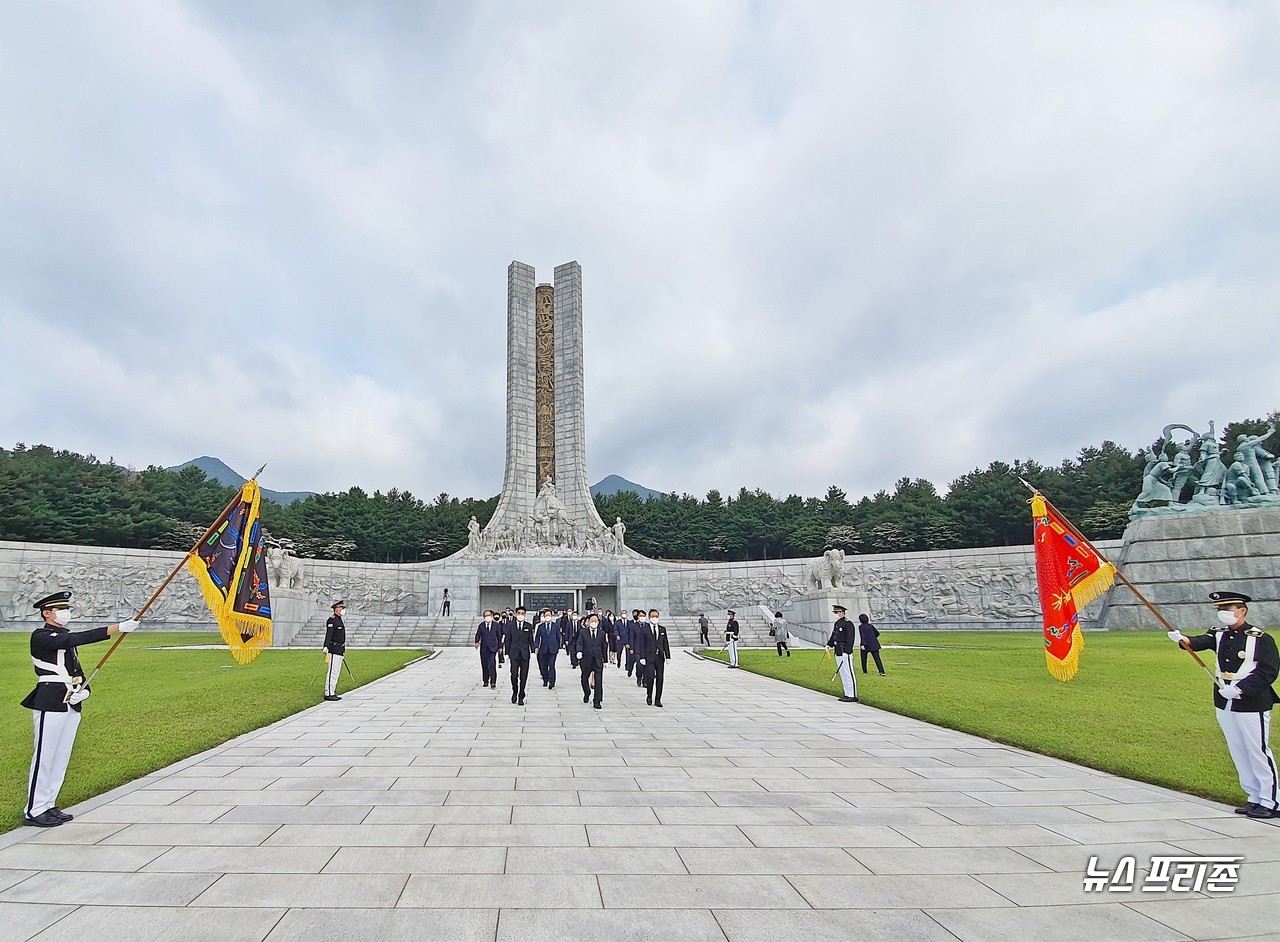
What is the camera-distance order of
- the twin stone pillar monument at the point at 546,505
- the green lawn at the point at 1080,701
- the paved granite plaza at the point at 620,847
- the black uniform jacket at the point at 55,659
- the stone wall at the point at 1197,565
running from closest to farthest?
the paved granite plaza at the point at 620,847
the black uniform jacket at the point at 55,659
the green lawn at the point at 1080,701
the stone wall at the point at 1197,565
the twin stone pillar monument at the point at 546,505

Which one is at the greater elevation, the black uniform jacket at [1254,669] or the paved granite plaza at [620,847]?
the black uniform jacket at [1254,669]

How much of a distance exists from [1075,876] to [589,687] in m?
7.38

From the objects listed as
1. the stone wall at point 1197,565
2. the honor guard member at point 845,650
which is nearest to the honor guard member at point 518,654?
the honor guard member at point 845,650

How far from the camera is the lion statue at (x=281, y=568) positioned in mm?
20625

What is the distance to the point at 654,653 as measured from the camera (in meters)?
9.54

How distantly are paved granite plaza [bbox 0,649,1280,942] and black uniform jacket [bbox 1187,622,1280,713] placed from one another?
2.41ft

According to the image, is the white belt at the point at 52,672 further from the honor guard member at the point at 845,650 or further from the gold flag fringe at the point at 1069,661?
the gold flag fringe at the point at 1069,661

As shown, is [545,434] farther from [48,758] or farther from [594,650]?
[48,758]

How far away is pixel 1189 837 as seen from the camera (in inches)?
158

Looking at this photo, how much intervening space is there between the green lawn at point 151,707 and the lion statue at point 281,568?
4752 millimetres

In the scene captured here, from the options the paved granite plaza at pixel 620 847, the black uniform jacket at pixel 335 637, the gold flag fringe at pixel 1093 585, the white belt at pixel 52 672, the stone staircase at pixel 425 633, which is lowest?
the stone staircase at pixel 425 633

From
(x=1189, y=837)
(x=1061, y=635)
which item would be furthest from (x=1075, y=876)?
(x=1061, y=635)

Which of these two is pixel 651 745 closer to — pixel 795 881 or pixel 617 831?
pixel 617 831

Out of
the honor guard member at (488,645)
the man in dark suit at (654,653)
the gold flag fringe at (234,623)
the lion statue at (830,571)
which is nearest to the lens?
the gold flag fringe at (234,623)
